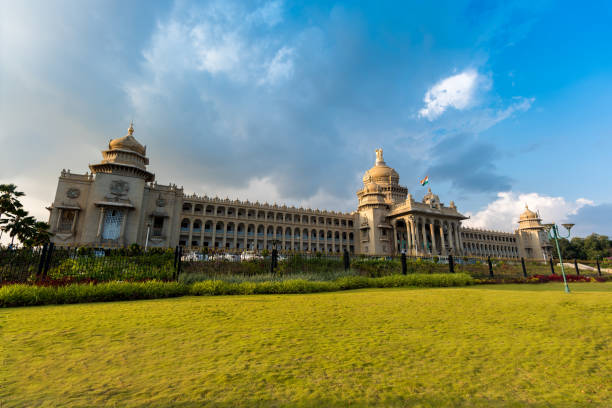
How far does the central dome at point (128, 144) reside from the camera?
4188cm

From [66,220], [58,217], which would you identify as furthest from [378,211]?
[58,217]

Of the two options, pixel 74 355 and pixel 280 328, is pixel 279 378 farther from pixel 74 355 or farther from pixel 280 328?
pixel 74 355

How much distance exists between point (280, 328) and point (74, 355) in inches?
118

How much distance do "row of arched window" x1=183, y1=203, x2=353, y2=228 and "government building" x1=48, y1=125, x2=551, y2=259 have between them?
18cm

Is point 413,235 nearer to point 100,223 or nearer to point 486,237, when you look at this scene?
point 486,237

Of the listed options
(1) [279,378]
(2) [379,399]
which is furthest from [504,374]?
(1) [279,378]

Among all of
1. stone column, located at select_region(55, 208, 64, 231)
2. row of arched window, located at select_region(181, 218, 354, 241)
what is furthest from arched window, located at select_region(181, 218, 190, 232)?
stone column, located at select_region(55, 208, 64, 231)

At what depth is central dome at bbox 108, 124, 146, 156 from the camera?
41875 mm

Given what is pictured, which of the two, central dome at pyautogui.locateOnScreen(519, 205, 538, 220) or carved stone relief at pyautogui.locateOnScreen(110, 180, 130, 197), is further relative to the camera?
central dome at pyautogui.locateOnScreen(519, 205, 538, 220)

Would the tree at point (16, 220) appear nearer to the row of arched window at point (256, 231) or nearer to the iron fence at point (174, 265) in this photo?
the iron fence at point (174, 265)

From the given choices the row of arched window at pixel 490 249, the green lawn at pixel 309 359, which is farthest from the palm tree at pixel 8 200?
the row of arched window at pixel 490 249

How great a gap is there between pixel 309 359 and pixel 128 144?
155ft

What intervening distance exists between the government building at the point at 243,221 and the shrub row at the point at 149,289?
89.1 feet

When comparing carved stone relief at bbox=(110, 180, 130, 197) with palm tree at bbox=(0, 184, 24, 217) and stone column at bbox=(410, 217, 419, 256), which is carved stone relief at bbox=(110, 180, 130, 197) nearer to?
palm tree at bbox=(0, 184, 24, 217)
